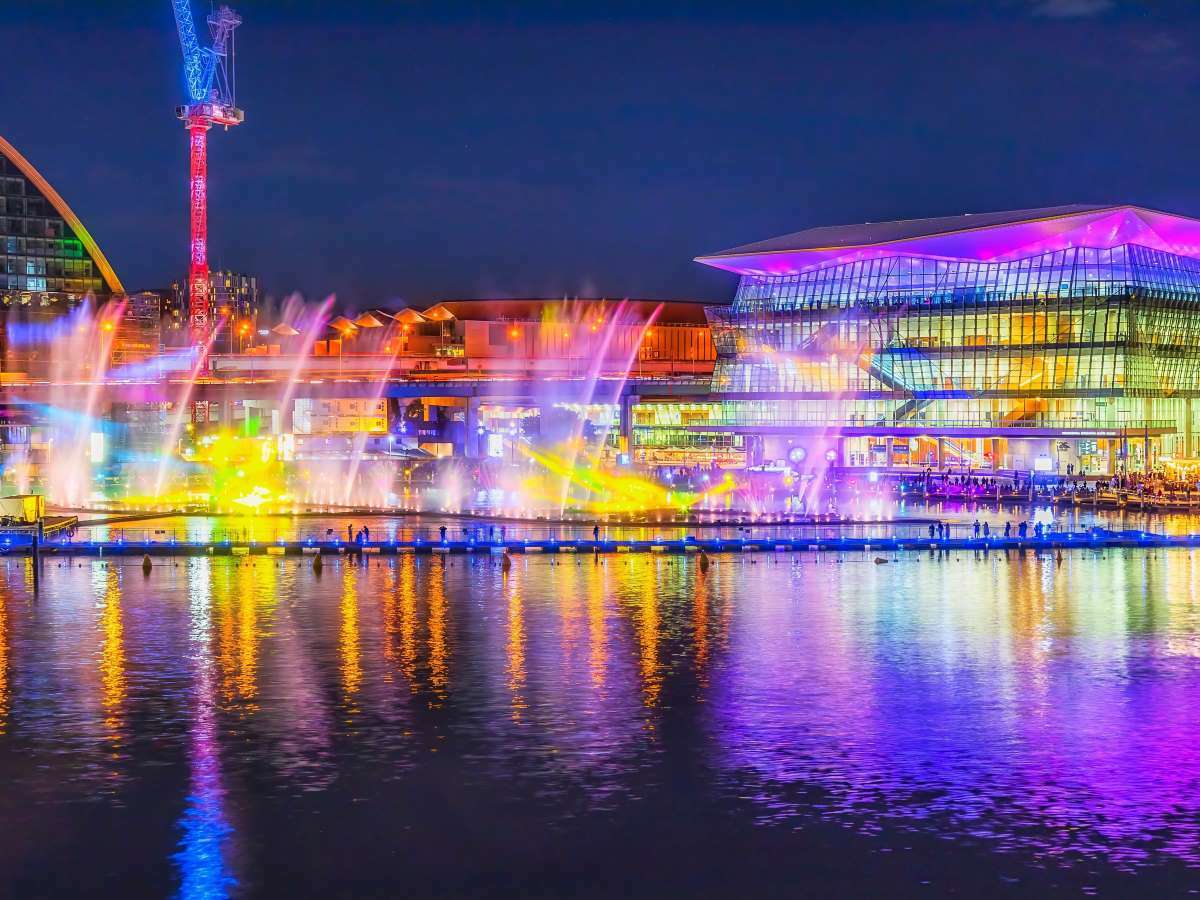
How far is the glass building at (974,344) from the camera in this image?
125 metres

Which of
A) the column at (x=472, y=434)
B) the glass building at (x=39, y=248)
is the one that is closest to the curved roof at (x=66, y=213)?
the glass building at (x=39, y=248)

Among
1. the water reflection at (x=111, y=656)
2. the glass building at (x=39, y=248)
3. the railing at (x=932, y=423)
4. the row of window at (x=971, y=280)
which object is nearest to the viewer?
the water reflection at (x=111, y=656)

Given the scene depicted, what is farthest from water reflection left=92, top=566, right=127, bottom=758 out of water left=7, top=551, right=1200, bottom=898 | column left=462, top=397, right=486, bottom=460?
column left=462, top=397, right=486, bottom=460

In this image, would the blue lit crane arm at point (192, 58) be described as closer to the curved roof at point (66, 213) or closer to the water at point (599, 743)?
the curved roof at point (66, 213)

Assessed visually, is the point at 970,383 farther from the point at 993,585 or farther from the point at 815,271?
the point at 993,585

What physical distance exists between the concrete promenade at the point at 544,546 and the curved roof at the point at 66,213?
370 ft

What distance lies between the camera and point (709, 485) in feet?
349

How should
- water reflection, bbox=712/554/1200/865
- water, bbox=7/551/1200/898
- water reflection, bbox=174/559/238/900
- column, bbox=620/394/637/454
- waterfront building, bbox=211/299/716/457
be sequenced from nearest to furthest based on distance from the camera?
1. water reflection, bbox=174/559/238/900
2. water, bbox=7/551/1200/898
3. water reflection, bbox=712/554/1200/865
4. column, bbox=620/394/637/454
5. waterfront building, bbox=211/299/716/457

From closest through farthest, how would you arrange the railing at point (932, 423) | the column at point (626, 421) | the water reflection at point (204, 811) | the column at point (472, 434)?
the water reflection at point (204, 811)
the railing at point (932, 423)
the column at point (626, 421)
the column at point (472, 434)

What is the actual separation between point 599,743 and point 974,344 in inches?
4174

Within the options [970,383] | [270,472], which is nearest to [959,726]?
[270,472]

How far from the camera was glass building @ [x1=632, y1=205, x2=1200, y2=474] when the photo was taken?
410 feet

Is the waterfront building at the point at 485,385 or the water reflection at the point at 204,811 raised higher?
the waterfront building at the point at 485,385

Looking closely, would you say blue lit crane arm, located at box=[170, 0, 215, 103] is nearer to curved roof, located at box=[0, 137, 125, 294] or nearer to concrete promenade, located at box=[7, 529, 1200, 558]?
curved roof, located at box=[0, 137, 125, 294]
